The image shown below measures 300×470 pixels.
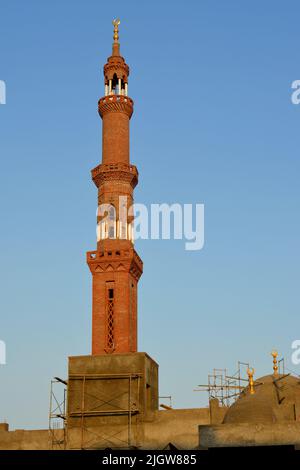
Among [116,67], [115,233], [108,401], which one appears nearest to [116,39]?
[116,67]

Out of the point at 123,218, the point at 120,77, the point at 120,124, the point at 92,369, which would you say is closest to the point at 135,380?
the point at 92,369

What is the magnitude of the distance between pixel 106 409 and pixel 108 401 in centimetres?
46

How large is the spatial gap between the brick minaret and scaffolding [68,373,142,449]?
4.83m

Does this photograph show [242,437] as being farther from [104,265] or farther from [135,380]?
[104,265]

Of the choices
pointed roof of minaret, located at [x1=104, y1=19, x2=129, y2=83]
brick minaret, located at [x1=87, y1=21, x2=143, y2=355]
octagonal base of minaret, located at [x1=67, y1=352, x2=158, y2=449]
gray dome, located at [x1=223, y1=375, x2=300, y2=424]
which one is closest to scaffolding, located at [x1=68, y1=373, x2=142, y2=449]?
octagonal base of minaret, located at [x1=67, y1=352, x2=158, y2=449]

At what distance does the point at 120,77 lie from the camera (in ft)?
178

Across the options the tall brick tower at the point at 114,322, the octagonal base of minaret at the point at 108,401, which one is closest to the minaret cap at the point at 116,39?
the tall brick tower at the point at 114,322

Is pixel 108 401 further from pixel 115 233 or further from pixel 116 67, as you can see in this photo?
pixel 116 67

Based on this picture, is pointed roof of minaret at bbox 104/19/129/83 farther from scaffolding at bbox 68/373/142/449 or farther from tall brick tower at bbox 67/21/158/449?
scaffolding at bbox 68/373/142/449

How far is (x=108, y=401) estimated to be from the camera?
138 ft

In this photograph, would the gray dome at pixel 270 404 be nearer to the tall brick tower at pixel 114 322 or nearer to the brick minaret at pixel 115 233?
the tall brick tower at pixel 114 322
